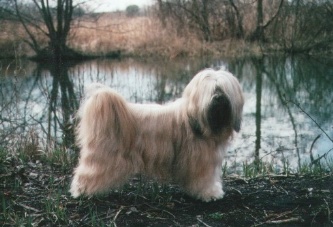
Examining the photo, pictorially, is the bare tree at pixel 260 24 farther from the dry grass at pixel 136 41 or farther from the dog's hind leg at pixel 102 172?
the dog's hind leg at pixel 102 172

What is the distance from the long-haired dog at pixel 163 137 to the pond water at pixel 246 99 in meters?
1.18

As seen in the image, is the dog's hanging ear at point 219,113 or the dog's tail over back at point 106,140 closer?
the dog's hanging ear at point 219,113

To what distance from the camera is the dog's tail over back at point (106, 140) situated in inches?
163

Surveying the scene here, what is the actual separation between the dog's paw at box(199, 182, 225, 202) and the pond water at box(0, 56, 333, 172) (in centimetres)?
128

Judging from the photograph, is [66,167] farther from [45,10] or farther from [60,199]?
[45,10]

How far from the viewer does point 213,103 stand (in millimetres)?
3969

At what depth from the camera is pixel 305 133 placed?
8.68m

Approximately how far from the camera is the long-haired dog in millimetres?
4105

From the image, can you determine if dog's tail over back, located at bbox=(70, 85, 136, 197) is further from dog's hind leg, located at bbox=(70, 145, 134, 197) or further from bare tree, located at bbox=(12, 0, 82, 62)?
bare tree, located at bbox=(12, 0, 82, 62)

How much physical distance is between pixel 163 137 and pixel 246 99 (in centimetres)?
799

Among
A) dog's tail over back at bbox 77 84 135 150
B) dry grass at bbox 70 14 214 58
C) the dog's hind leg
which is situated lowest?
the dog's hind leg

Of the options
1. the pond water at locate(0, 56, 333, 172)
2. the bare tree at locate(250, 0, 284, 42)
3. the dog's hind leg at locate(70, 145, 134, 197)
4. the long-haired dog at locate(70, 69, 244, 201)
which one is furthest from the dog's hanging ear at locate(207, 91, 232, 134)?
the bare tree at locate(250, 0, 284, 42)

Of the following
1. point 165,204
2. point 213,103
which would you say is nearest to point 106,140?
point 165,204

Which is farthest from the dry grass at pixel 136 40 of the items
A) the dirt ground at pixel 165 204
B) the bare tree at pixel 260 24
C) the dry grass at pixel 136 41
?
the dirt ground at pixel 165 204
